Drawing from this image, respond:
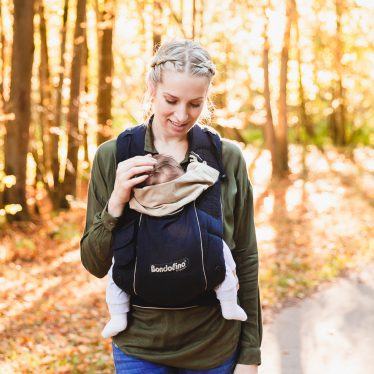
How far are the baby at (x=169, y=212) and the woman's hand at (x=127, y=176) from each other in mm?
36

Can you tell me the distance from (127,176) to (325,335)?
4.95 metres

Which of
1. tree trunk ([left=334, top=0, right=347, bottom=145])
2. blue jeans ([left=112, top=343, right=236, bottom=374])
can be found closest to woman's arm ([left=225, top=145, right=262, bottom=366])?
blue jeans ([left=112, top=343, right=236, bottom=374])

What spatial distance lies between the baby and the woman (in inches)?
A: 1.7

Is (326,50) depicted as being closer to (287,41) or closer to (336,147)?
(336,147)

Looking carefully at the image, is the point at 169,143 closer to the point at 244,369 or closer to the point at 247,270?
the point at 247,270

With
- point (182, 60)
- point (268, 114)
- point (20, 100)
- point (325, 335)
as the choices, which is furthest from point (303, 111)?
point (182, 60)

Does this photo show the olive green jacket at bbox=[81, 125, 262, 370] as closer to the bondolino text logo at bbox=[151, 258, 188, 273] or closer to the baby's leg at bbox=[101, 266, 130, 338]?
the baby's leg at bbox=[101, 266, 130, 338]

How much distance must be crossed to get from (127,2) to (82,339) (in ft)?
34.6

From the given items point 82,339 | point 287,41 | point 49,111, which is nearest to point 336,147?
point 287,41

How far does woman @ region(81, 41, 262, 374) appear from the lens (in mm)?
2303

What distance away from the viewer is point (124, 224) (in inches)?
92.4

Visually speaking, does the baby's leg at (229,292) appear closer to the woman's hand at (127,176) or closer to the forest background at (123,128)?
the woman's hand at (127,176)

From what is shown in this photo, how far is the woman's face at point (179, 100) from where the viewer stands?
2297 millimetres

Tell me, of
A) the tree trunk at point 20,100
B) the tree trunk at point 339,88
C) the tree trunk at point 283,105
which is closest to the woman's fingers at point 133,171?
the tree trunk at point 20,100
